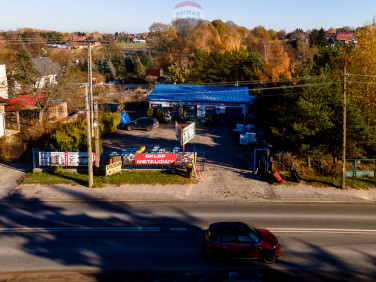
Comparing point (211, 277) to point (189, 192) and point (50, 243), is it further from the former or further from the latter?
point (189, 192)

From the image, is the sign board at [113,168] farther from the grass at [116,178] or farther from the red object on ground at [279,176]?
the red object on ground at [279,176]

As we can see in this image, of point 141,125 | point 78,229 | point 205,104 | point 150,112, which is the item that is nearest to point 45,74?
point 141,125

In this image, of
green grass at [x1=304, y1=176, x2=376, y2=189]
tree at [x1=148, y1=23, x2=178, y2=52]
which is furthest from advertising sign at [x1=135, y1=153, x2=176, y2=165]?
tree at [x1=148, y1=23, x2=178, y2=52]

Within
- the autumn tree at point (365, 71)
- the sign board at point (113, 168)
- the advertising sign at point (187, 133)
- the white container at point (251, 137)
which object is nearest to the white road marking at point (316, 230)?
the advertising sign at point (187, 133)

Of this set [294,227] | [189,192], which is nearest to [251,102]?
[189,192]

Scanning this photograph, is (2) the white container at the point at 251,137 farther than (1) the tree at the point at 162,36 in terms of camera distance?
No

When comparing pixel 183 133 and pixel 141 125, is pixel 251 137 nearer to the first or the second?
pixel 183 133
